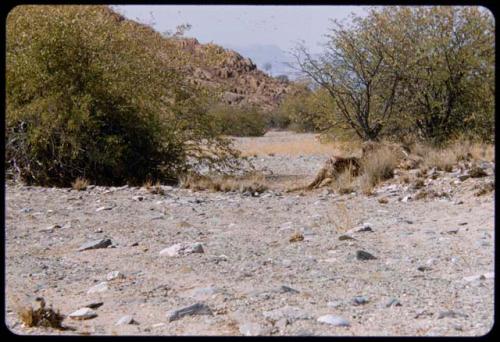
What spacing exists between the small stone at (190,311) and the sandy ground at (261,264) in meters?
0.04

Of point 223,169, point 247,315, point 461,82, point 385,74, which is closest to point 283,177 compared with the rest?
point 223,169

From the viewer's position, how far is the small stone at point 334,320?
169 inches

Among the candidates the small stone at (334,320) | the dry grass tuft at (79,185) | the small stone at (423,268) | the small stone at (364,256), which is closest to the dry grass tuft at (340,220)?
the small stone at (364,256)

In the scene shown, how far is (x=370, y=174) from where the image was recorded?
12398 mm

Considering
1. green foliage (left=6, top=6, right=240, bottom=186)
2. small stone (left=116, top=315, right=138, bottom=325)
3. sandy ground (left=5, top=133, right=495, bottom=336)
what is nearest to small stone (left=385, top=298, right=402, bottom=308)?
sandy ground (left=5, top=133, right=495, bottom=336)

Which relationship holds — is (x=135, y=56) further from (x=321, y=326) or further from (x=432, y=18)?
(x=321, y=326)

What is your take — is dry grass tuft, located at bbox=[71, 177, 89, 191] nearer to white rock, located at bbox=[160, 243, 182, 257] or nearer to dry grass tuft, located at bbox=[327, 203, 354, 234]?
dry grass tuft, located at bbox=[327, 203, 354, 234]

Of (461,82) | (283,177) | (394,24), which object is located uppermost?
(394,24)

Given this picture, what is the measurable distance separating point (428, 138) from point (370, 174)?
4178mm

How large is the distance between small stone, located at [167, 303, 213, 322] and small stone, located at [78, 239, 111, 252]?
8.31ft

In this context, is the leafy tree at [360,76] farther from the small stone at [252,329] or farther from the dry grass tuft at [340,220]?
the small stone at [252,329]

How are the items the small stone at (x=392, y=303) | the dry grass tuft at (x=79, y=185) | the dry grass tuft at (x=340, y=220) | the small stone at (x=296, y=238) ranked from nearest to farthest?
1. the small stone at (x=392, y=303)
2. the small stone at (x=296, y=238)
3. the dry grass tuft at (x=340, y=220)
4. the dry grass tuft at (x=79, y=185)

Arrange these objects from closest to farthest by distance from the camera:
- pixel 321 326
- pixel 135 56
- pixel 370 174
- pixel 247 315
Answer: pixel 321 326 < pixel 247 315 < pixel 370 174 < pixel 135 56

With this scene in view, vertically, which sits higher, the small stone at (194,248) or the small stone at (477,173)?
the small stone at (477,173)
